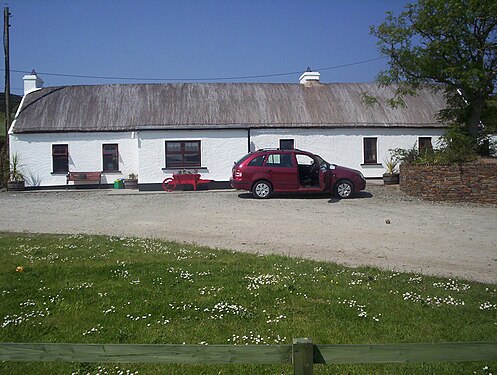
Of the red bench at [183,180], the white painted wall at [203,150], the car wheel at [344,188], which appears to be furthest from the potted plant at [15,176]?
the car wheel at [344,188]

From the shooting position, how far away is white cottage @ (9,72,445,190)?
23.2m

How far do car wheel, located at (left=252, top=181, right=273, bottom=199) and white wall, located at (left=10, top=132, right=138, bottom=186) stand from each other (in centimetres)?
899

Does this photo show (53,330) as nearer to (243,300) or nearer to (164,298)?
(164,298)

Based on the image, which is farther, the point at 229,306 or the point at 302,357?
the point at 229,306

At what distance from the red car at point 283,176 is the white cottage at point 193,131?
572 cm

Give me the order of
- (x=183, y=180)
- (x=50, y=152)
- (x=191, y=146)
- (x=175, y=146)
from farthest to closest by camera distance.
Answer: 1. (x=50, y=152)
2. (x=191, y=146)
3. (x=175, y=146)
4. (x=183, y=180)

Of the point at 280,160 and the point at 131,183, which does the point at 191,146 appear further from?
the point at 280,160

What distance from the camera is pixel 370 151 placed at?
2483 cm

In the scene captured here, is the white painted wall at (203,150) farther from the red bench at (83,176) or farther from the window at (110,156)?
the red bench at (83,176)

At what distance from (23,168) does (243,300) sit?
2135 centimetres

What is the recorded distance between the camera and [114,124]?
965 inches

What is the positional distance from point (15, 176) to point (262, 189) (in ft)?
44.7

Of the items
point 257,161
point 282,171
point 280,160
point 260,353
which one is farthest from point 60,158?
point 260,353

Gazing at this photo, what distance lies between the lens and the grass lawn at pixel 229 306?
4.86 metres
